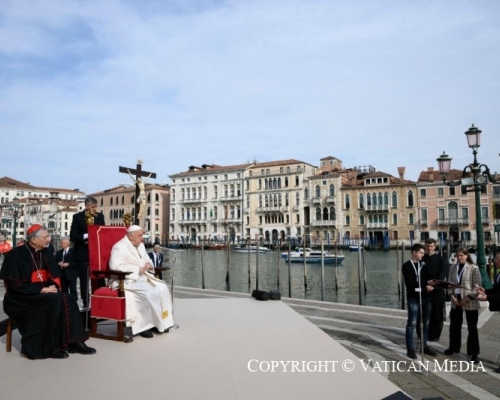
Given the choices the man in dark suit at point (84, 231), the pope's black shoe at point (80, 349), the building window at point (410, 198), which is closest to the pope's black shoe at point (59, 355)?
the pope's black shoe at point (80, 349)

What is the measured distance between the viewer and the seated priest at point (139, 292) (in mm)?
4520

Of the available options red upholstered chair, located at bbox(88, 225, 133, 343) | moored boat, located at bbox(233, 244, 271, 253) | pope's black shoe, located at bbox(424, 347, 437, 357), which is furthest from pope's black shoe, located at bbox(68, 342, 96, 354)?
moored boat, located at bbox(233, 244, 271, 253)

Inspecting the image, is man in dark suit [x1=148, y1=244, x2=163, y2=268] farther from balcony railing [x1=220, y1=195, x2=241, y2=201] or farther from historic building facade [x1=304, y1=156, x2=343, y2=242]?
balcony railing [x1=220, y1=195, x2=241, y2=201]

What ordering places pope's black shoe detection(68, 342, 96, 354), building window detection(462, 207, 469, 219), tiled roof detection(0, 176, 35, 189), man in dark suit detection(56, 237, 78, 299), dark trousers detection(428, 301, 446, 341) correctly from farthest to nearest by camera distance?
tiled roof detection(0, 176, 35, 189) < building window detection(462, 207, 469, 219) < man in dark suit detection(56, 237, 78, 299) < dark trousers detection(428, 301, 446, 341) < pope's black shoe detection(68, 342, 96, 354)

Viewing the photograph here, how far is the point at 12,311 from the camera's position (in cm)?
384

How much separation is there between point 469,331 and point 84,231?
175 inches

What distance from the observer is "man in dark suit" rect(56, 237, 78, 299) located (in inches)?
280

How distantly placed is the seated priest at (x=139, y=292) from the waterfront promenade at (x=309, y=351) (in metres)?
0.16

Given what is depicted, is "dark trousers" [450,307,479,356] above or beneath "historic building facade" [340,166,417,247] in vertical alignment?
beneath

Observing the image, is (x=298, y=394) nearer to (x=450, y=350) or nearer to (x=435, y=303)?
(x=450, y=350)

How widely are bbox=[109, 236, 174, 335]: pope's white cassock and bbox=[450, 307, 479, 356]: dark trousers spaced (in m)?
2.91

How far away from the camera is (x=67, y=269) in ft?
23.4

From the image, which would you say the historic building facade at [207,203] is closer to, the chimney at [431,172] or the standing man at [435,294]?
the chimney at [431,172]

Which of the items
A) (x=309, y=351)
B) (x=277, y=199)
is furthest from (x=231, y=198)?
(x=309, y=351)
